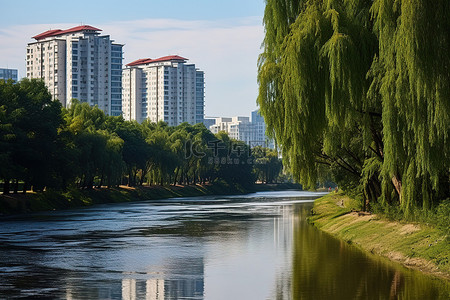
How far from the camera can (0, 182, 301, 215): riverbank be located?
63875 millimetres

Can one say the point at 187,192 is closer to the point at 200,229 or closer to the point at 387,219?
the point at 200,229

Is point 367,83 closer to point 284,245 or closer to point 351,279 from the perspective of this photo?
point 351,279

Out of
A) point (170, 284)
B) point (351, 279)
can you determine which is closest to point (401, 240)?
point (351, 279)

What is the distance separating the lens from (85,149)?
8019cm

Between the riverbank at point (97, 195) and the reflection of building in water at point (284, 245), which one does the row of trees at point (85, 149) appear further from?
the reflection of building in water at point (284, 245)

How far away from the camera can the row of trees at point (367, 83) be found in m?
19.4

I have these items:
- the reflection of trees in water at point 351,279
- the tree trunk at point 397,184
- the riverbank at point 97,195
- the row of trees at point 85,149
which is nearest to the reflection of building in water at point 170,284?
the reflection of trees in water at point 351,279

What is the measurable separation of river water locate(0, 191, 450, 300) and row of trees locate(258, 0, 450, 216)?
10.9 ft

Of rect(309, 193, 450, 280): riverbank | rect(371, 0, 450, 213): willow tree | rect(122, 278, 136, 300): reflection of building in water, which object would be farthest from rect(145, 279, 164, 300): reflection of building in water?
rect(309, 193, 450, 280): riverbank

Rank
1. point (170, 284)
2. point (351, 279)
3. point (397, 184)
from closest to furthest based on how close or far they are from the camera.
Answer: point (170, 284) → point (351, 279) → point (397, 184)

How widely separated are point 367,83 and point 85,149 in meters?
60.4

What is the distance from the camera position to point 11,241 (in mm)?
36719

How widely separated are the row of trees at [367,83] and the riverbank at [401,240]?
51.2 inches

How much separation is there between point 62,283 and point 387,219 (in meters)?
16.4
